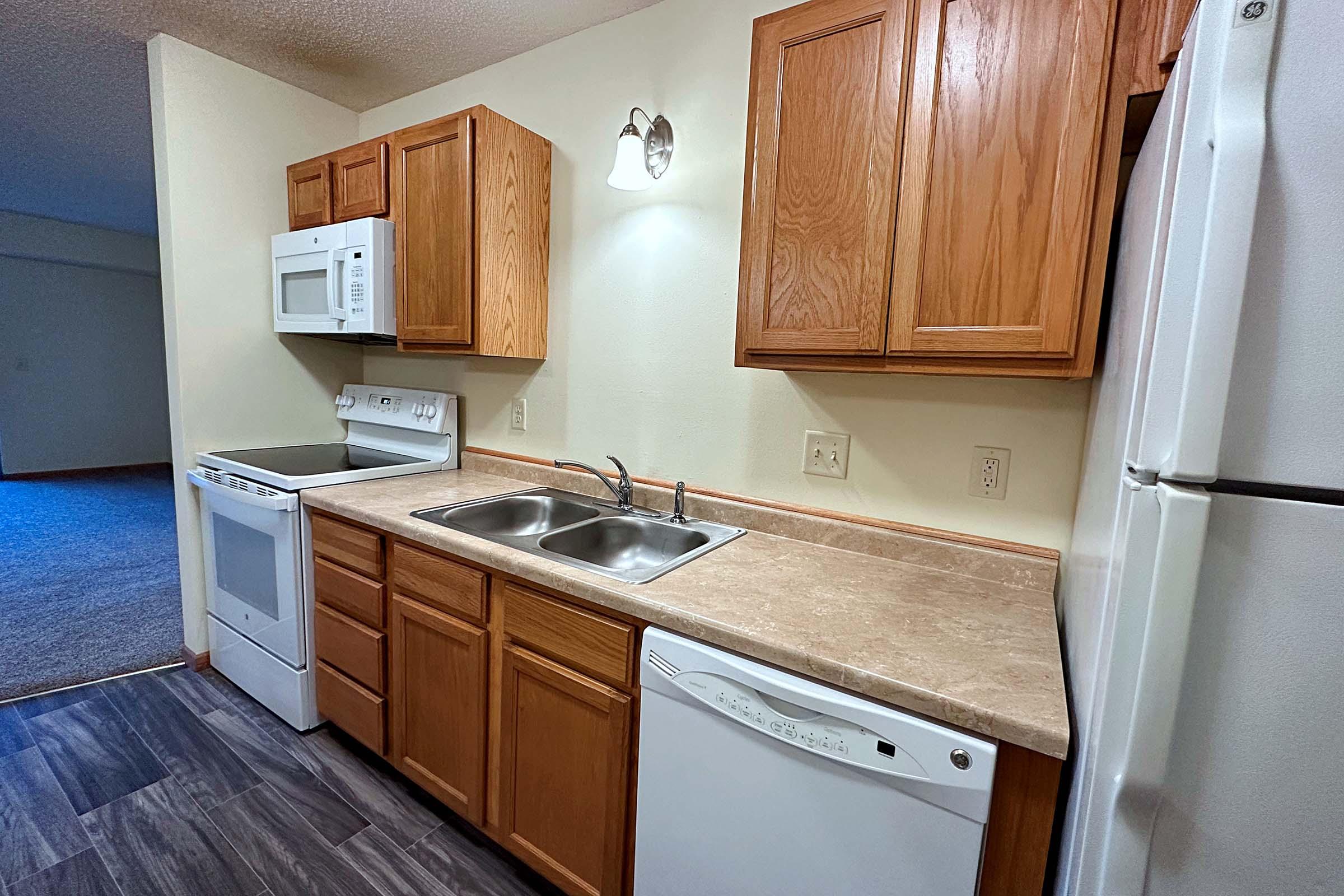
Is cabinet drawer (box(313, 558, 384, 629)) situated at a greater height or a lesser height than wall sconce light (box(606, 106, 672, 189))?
lesser

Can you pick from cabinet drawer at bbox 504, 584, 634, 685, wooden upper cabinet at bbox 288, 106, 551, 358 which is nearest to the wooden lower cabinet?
cabinet drawer at bbox 504, 584, 634, 685

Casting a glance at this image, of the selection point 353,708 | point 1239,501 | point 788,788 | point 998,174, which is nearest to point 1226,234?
point 1239,501

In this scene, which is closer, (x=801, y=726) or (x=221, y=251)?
(x=801, y=726)

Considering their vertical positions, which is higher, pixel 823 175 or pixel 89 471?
A: pixel 823 175

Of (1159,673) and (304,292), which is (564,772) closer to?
(1159,673)

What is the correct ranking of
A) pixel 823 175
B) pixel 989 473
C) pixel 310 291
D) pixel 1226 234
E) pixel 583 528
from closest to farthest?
pixel 1226 234 → pixel 823 175 → pixel 989 473 → pixel 583 528 → pixel 310 291

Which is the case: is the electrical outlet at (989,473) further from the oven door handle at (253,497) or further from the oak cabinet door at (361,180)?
the oak cabinet door at (361,180)

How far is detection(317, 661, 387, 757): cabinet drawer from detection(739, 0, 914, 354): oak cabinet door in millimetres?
1547

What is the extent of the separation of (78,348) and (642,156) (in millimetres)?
6891

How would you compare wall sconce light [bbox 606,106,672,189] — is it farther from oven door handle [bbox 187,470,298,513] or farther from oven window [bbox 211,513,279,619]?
oven window [bbox 211,513,279,619]

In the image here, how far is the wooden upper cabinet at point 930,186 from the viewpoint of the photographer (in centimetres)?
98

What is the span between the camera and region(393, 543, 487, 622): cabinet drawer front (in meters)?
1.41

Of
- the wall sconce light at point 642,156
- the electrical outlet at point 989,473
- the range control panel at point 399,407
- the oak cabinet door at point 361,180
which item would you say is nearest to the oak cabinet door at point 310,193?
the oak cabinet door at point 361,180

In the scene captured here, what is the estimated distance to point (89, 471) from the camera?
19.1ft
